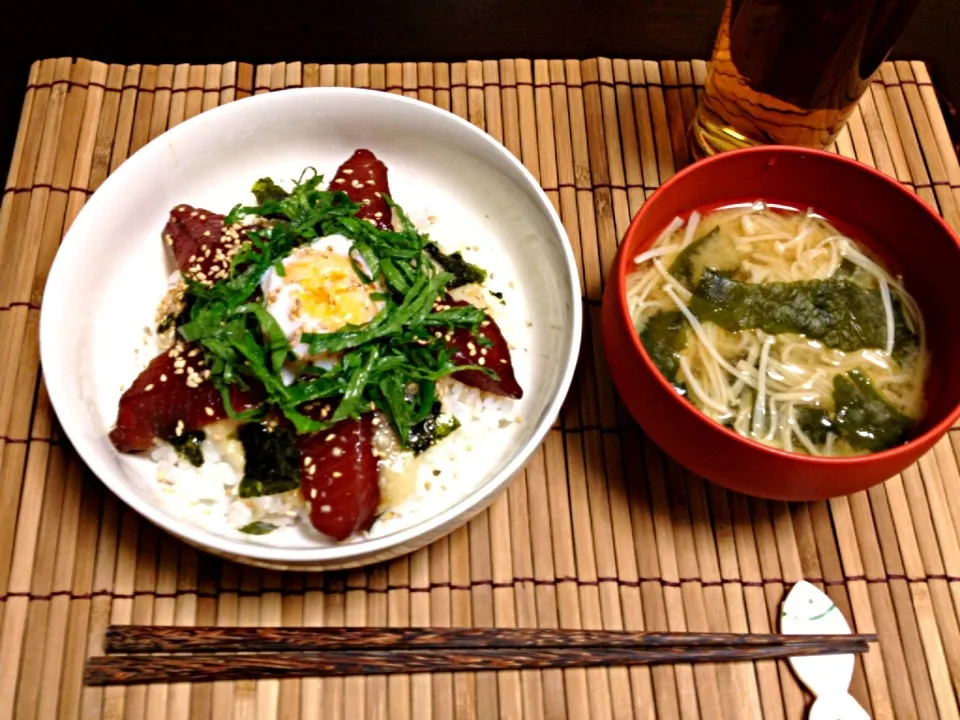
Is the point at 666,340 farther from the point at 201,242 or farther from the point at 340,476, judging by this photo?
the point at 201,242

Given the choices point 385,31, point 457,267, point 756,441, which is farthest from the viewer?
point 385,31

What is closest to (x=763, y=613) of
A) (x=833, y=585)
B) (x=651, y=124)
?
(x=833, y=585)

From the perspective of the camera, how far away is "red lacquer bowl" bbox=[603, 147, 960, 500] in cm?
150

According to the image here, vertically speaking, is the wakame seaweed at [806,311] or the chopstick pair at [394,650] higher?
the wakame seaweed at [806,311]

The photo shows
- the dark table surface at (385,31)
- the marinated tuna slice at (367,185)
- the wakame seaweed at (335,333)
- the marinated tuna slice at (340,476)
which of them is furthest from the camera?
A: the dark table surface at (385,31)

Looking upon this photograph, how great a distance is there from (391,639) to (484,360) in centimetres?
64

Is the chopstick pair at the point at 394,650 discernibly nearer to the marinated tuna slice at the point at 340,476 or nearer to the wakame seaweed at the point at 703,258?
the marinated tuna slice at the point at 340,476

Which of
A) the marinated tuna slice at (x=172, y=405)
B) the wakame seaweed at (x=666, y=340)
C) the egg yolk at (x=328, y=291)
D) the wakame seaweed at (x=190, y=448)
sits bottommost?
the wakame seaweed at (x=190, y=448)

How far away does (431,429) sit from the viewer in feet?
6.04

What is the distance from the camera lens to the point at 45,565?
1.75 meters

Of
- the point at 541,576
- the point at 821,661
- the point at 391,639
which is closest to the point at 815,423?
the point at 821,661

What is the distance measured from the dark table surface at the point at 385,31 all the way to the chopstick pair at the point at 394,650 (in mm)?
1799

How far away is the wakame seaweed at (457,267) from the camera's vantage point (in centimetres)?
201

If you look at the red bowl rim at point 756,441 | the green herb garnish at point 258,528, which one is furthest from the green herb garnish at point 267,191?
the red bowl rim at point 756,441
